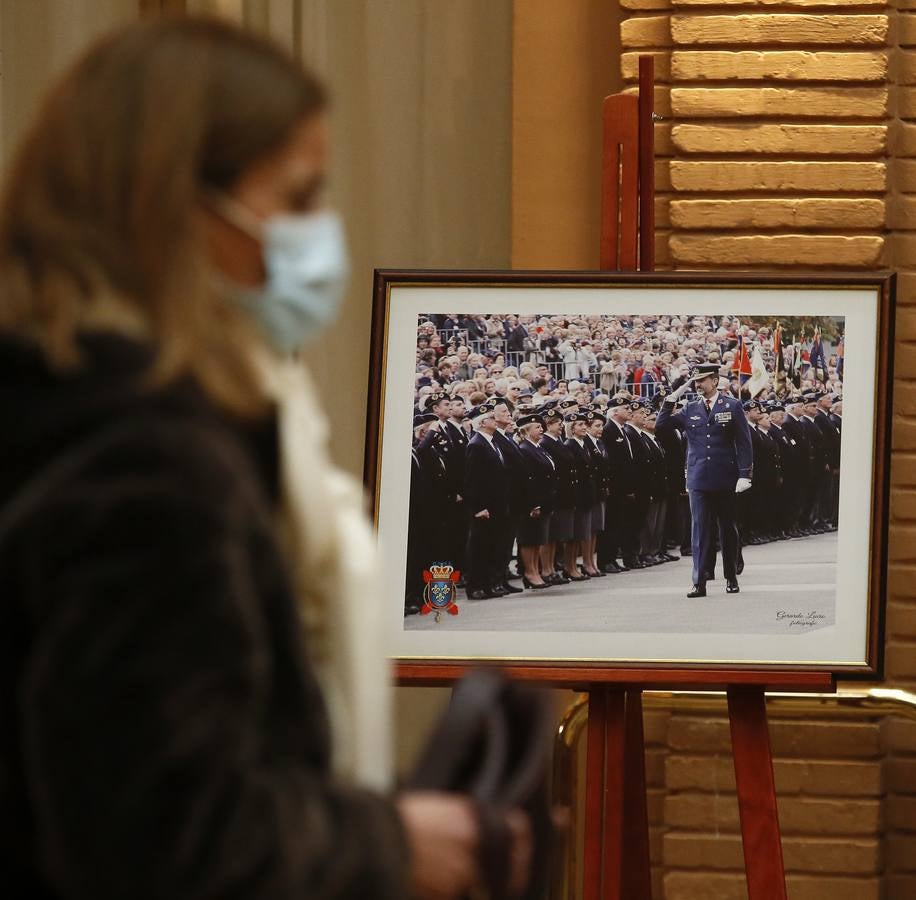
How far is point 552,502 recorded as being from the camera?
255 centimetres

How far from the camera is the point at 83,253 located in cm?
101

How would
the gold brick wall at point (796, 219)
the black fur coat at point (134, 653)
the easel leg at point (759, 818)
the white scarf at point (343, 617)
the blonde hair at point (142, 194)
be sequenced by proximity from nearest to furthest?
the black fur coat at point (134, 653)
the blonde hair at point (142, 194)
the white scarf at point (343, 617)
the easel leg at point (759, 818)
the gold brick wall at point (796, 219)

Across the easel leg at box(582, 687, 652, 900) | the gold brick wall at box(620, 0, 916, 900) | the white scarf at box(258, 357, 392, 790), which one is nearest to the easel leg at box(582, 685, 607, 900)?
the easel leg at box(582, 687, 652, 900)

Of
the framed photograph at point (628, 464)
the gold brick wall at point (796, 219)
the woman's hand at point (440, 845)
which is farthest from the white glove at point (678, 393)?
the woman's hand at point (440, 845)

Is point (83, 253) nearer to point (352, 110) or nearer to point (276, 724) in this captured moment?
point (276, 724)

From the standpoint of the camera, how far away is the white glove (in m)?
2.55

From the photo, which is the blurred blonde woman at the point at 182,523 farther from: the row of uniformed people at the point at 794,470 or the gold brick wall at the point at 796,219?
the gold brick wall at the point at 796,219

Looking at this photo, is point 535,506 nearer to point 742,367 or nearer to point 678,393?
point 678,393

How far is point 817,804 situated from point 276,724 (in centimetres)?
239

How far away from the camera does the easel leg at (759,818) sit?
7.88 feet

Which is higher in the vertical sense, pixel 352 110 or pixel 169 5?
pixel 169 5

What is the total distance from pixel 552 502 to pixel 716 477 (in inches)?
10.9

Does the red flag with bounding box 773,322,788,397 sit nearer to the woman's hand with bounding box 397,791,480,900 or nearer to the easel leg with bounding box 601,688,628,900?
the easel leg with bounding box 601,688,628,900

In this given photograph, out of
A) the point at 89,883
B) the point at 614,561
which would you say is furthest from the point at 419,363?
the point at 89,883
